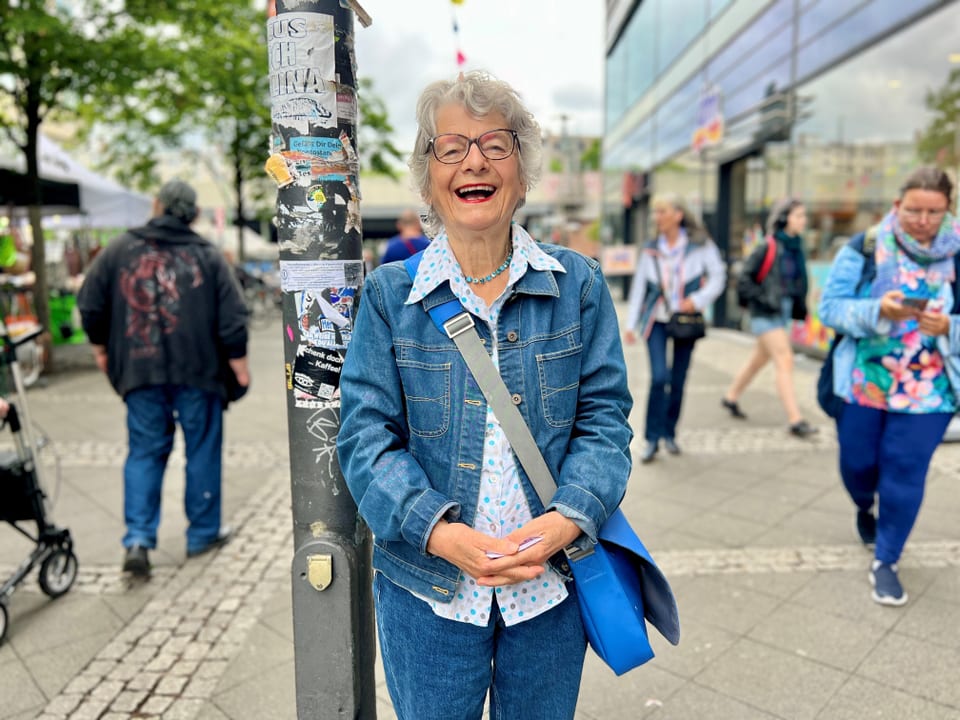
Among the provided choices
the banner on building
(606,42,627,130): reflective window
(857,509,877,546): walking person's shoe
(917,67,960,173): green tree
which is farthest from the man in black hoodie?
(606,42,627,130): reflective window

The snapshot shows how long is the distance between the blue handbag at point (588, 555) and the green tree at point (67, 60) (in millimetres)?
8661

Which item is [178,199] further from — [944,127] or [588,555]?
[944,127]

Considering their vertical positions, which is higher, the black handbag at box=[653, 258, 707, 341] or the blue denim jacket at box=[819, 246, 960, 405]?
the blue denim jacket at box=[819, 246, 960, 405]

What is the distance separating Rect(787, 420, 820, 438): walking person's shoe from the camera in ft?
21.1

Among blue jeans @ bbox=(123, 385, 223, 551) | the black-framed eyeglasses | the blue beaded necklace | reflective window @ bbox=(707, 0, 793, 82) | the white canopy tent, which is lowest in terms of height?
blue jeans @ bbox=(123, 385, 223, 551)

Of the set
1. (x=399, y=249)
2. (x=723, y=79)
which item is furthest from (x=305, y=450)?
(x=723, y=79)

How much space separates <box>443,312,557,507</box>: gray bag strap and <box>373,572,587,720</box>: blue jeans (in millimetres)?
289

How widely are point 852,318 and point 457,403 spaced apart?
8.40ft

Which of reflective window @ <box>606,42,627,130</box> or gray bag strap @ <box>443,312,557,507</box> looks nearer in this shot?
gray bag strap @ <box>443,312,557,507</box>

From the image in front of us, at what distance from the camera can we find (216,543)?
14.3 feet

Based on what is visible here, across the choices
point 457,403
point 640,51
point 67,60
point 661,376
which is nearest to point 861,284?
point 661,376

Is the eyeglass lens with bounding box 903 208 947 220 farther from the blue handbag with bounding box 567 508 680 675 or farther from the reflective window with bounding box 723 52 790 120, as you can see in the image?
the reflective window with bounding box 723 52 790 120

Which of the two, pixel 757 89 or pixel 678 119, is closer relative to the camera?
pixel 757 89

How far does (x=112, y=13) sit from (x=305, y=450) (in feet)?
30.6
